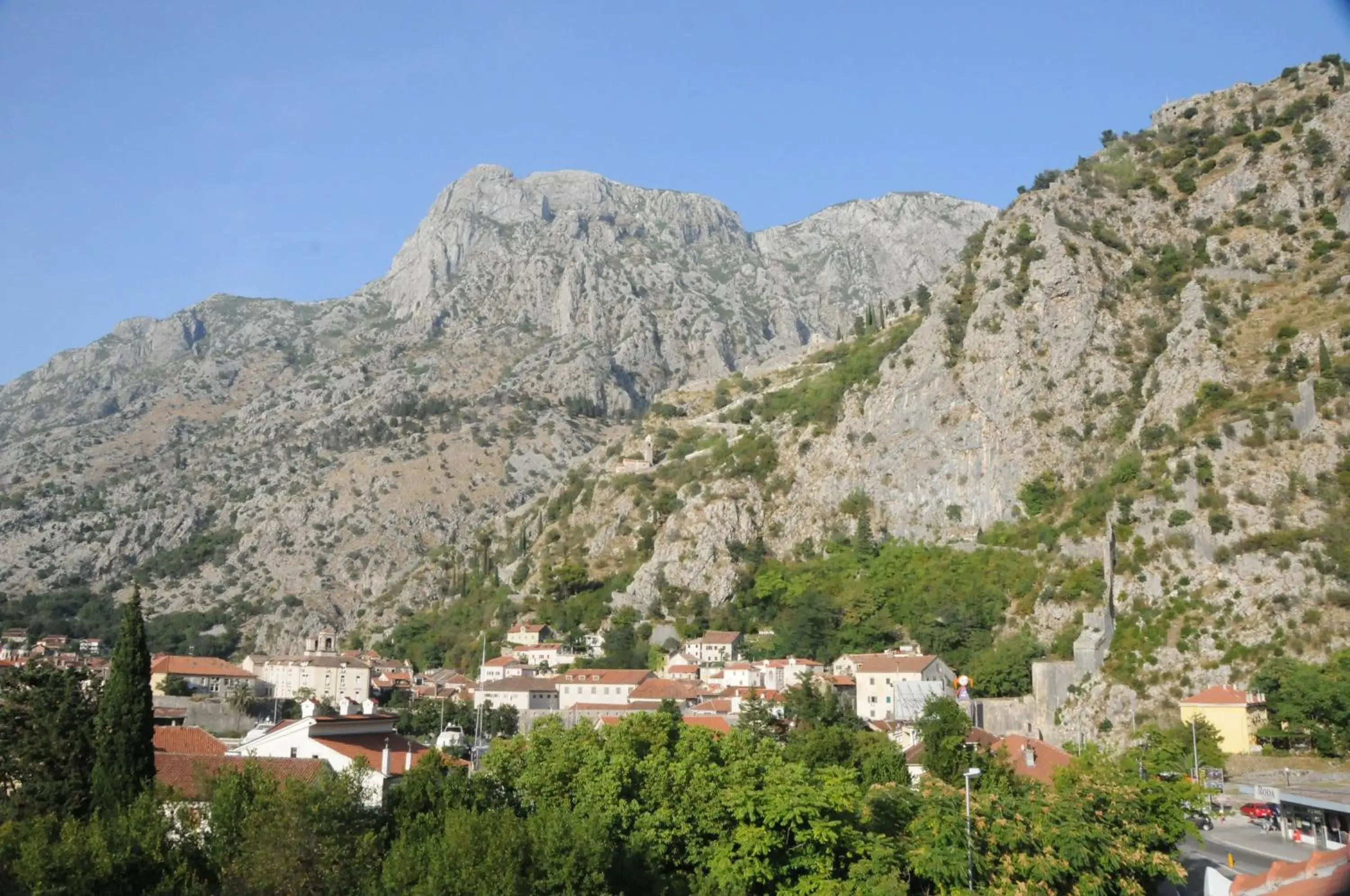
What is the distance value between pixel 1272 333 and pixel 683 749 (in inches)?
2355

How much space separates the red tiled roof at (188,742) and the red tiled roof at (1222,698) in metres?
46.2

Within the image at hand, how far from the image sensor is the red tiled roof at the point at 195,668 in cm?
9069

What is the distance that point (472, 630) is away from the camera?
113500 millimetres

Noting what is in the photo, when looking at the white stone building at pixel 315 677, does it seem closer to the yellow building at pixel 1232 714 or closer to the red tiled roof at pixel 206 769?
the red tiled roof at pixel 206 769

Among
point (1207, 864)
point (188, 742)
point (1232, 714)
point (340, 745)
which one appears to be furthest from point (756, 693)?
point (340, 745)

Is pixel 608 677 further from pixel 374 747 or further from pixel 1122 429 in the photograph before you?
pixel 374 747

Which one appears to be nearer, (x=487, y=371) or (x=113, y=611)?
(x=113, y=611)

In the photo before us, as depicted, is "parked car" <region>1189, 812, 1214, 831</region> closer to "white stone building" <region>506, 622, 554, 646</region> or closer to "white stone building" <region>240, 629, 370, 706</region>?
"white stone building" <region>240, 629, 370, 706</region>

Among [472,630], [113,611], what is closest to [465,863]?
→ [472,630]

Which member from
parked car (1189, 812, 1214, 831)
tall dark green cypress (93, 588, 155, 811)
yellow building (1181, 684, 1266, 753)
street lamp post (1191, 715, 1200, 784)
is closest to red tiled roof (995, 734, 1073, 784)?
parked car (1189, 812, 1214, 831)

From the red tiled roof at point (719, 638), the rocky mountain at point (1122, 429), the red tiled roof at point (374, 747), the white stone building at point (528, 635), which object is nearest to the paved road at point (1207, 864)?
the rocky mountain at point (1122, 429)

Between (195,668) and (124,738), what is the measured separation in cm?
6519

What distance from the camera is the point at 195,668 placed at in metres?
94.6

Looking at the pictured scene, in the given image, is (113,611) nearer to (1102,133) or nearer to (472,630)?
(472,630)
